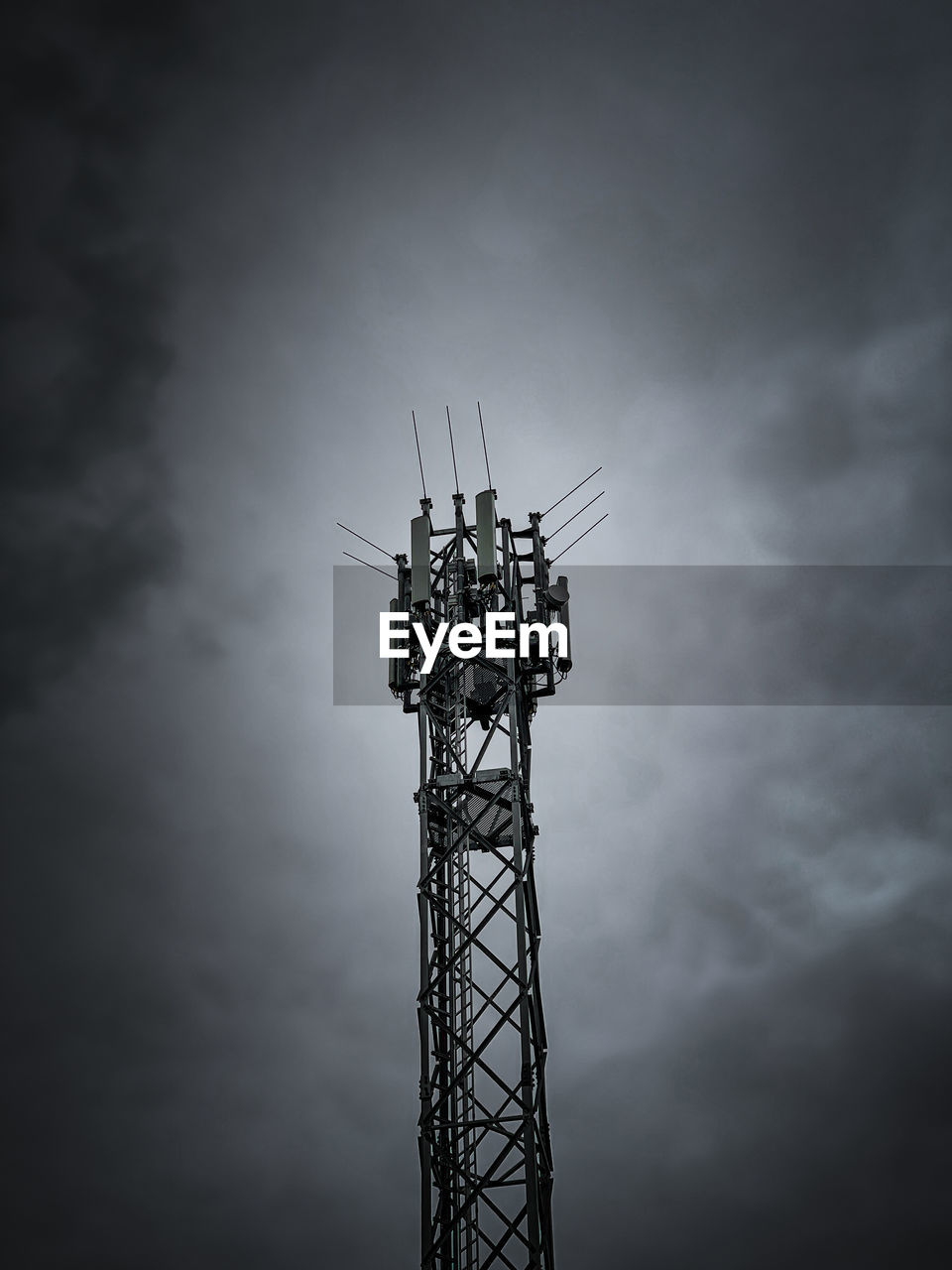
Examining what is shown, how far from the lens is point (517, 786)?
20125 millimetres

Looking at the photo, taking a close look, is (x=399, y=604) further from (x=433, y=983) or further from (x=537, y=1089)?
(x=537, y=1089)

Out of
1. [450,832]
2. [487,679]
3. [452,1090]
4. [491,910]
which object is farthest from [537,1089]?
[487,679]

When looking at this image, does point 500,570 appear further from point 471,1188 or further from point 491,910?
point 471,1188

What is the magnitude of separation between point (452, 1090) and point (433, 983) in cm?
179

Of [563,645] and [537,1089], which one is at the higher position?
[563,645]

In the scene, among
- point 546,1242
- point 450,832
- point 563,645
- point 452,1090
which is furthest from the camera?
point 563,645

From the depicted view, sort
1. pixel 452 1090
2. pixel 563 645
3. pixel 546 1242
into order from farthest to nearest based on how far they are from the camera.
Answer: pixel 563 645, pixel 452 1090, pixel 546 1242

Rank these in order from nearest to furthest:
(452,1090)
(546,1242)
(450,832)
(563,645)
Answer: (546,1242), (452,1090), (450,832), (563,645)

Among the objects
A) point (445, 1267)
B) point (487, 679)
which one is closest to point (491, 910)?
point (487, 679)

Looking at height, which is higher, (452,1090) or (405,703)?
(405,703)

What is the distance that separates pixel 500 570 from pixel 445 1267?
494 inches

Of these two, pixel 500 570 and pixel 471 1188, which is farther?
pixel 500 570

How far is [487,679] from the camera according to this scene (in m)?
21.9

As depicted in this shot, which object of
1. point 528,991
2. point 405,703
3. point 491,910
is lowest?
point 528,991
